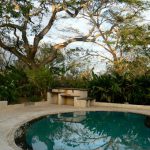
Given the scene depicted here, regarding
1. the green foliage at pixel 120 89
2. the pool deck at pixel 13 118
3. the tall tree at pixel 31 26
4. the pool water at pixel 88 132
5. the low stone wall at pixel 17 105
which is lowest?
the pool water at pixel 88 132

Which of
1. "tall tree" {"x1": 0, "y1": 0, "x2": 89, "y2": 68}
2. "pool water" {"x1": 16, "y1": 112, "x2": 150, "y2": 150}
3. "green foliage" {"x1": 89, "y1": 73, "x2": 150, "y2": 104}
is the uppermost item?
"tall tree" {"x1": 0, "y1": 0, "x2": 89, "y2": 68}

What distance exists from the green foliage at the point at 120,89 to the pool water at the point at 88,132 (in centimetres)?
212

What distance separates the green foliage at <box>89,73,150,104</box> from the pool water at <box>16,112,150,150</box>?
2.12 m

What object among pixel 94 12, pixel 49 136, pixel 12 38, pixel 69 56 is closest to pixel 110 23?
pixel 94 12

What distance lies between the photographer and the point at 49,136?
805 centimetres

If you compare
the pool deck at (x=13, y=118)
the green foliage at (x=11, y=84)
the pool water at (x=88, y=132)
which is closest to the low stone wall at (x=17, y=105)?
the pool deck at (x=13, y=118)

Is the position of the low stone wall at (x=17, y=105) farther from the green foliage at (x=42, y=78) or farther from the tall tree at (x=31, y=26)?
the tall tree at (x=31, y=26)

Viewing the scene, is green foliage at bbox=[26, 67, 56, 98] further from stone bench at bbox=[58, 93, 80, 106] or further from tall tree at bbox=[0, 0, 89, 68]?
tall tree at bbox=[0, 0, 89, 68]

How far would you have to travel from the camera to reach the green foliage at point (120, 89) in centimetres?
1397

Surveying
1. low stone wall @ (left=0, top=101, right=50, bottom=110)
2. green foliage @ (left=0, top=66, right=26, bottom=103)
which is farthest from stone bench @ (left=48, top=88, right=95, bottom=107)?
green foliage @ (left=0, top=66, right=26, bottom=103)

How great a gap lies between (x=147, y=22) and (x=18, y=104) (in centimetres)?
1025

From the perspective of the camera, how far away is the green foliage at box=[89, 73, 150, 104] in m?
14.0

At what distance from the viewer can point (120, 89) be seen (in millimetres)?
13930

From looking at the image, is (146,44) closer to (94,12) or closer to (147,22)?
(147,22)
